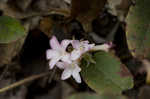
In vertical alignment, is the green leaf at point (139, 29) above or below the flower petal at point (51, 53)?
above

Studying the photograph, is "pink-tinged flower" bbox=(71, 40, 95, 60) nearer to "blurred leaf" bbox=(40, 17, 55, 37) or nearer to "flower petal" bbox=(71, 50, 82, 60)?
"flower petal" bbox=(71, 50, 82, 60)

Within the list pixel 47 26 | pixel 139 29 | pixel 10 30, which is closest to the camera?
pixel 139 29

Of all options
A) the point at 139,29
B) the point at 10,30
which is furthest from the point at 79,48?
the point at 10,30

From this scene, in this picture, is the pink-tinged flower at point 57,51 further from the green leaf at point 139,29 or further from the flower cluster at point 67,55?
the green leaf at point 139,29

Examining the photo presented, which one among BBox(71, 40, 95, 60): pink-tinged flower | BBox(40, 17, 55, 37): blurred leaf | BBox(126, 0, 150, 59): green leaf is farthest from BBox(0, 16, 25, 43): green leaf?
BBox(126, 0, 150, 59): green leaf

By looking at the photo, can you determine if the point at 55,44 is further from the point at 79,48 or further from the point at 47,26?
the point at 47,26

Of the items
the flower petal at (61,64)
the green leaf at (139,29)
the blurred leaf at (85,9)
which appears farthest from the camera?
the blurred leaf at (85,9)

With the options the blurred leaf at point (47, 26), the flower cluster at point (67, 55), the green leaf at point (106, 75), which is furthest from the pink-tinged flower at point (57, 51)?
the blurred leaf at point (47, 26)
